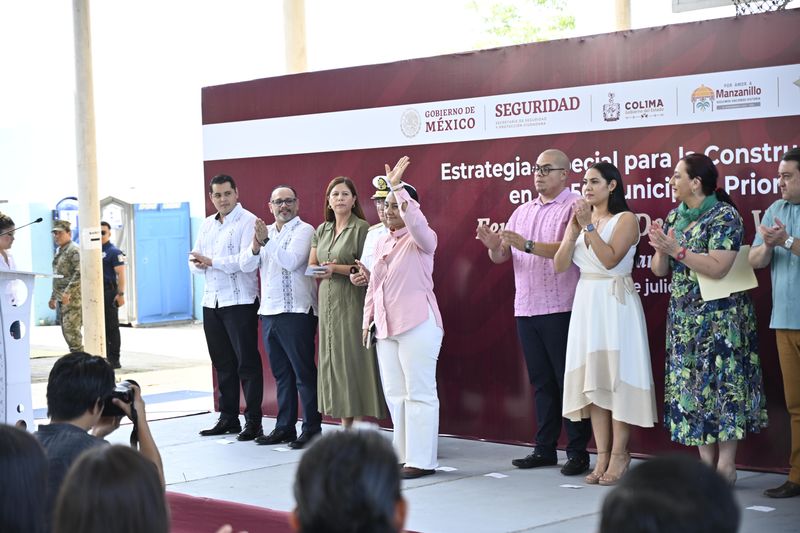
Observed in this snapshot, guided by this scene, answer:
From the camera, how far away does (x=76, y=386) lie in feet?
11.1

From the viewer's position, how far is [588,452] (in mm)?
6164

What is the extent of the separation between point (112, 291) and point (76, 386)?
27.1 ft

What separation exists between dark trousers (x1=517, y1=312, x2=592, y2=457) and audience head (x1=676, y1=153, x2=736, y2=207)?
102 centimetres

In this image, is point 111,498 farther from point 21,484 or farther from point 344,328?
point 344,328

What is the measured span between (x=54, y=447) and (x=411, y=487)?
9.52 feet

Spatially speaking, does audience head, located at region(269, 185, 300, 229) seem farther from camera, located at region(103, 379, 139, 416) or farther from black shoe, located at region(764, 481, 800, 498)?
camera, located at region(103, 379, 139, 416)

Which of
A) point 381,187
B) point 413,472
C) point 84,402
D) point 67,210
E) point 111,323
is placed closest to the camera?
point 84,402

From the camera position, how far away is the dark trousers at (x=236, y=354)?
716 centimetres

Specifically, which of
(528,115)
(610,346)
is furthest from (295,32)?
(610,346)

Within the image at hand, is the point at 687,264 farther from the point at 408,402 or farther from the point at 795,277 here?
the point at 408,402

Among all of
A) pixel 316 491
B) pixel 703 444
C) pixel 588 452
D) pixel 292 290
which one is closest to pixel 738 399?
pixel 703 444

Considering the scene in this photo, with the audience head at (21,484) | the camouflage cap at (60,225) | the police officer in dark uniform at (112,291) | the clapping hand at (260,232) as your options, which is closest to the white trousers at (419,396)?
the clapping hand at (260,232)

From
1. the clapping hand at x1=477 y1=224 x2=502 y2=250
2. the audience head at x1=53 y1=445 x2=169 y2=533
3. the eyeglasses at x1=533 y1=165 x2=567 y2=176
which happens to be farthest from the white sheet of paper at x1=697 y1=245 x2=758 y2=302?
the audience head at x1=53 y1=445 x2=169 y2=533

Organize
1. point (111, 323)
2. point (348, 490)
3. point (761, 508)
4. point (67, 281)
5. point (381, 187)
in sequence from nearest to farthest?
1. point (348, 490)
2. point (761, 508)
3. point (381, 187)
4. point (111, 323)
5. point (67, 281)
